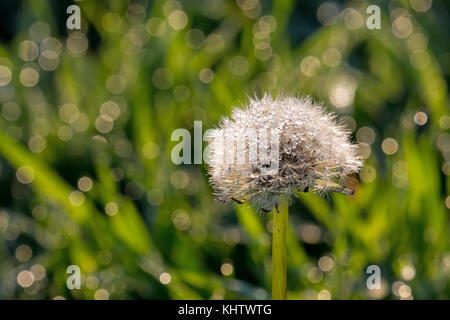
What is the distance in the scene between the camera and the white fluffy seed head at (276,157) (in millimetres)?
821

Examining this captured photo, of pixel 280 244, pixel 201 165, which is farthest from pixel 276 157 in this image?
pixel 201 165

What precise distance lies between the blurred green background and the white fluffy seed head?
150 mm

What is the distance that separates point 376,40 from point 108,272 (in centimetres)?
135

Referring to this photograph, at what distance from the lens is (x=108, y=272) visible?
1.45m

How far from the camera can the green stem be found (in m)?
0.81

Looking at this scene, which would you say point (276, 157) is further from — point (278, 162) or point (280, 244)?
point (280, 244)

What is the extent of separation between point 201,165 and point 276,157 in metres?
1.08

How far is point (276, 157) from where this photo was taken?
2.69 feet

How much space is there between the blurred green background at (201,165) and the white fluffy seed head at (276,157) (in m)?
0.15

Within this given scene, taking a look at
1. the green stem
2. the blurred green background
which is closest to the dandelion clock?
the green stem

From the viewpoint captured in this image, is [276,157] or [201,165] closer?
[276,157]
